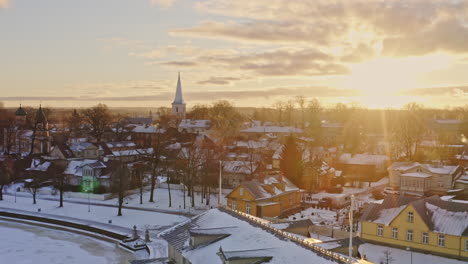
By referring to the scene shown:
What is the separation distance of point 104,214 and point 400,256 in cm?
3016

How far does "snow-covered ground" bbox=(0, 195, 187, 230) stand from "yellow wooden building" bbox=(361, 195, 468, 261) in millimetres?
19006

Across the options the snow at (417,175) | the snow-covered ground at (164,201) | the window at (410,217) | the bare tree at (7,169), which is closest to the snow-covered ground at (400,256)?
the window at (410,217)

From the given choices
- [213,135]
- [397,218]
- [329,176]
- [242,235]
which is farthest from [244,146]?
[242,235]

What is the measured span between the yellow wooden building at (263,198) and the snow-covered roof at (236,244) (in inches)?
673

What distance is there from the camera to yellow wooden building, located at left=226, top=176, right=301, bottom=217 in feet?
142

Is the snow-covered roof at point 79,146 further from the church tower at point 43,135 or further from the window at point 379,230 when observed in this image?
the window at point 379,230

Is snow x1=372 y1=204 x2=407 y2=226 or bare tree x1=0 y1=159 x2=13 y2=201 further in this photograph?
bare tree x1=0 y1=159 x2=13 y2=201

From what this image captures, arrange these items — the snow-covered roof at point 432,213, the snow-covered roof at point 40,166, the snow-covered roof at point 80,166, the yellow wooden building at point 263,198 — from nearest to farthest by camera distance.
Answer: the snow-covered roof at point 432,213
the yellow wooden building at point 263,198
the snow-covered roof at point 80,166
the snow-covered roof at point 40,166

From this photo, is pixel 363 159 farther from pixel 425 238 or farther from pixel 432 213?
pixel 425 238

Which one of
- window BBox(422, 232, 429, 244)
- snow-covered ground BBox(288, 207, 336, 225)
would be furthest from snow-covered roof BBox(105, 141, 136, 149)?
window BBox(422, 232, 429, 244)

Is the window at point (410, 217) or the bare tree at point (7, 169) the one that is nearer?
the window at point (410, 217)

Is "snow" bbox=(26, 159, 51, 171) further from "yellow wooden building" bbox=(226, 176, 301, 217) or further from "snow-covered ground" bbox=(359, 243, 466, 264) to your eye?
"snow-covered ground" bbox=(359, 243, 466, 264)

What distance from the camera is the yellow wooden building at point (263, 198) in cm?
4325

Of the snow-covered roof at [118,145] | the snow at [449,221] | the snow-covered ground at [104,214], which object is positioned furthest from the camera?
the snow-covered roof at [118,145]
